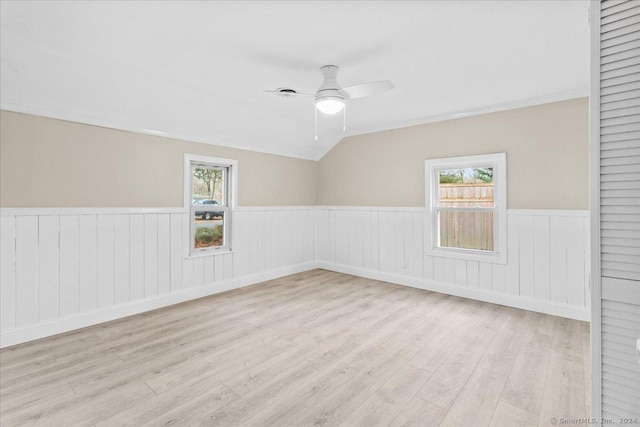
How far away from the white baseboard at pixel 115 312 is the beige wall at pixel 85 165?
1.15 meters

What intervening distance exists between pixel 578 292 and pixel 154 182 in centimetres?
511

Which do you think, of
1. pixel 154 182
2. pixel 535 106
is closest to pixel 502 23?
pixel 535 106

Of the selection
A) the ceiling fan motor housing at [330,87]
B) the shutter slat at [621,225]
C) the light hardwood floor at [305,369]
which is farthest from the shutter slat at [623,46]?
the light hardwood floor at [305,369]

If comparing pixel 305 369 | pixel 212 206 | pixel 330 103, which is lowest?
pixel 305 369

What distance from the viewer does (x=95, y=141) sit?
337cm

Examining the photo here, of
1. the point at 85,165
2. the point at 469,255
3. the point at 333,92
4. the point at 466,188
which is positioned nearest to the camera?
the point at 333,92

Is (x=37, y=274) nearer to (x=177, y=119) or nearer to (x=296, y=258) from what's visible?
(x=177, y=119)

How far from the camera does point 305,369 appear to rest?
97.0 inches

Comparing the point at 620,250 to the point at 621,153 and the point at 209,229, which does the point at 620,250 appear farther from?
the point at 209,229

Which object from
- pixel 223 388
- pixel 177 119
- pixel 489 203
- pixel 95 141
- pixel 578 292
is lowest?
pixel 223 388

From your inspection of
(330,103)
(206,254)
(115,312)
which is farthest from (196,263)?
(330,103)

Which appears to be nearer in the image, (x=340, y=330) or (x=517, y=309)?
(x=340, y=330)

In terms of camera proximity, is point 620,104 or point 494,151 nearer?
point 620,104

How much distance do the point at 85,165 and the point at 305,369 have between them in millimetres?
3063
